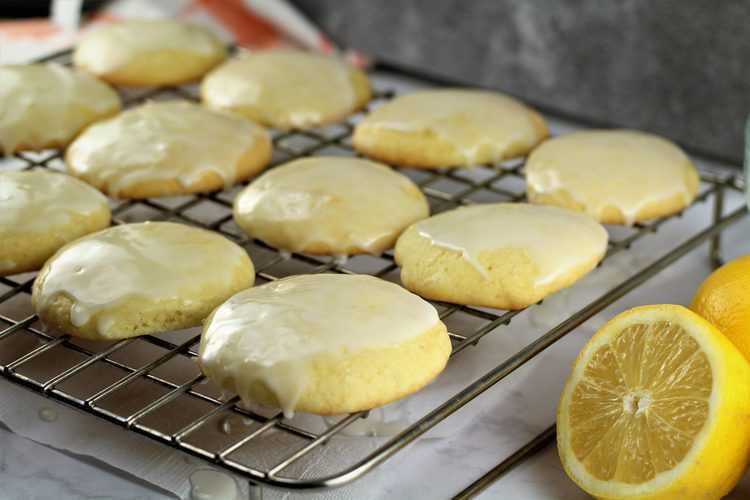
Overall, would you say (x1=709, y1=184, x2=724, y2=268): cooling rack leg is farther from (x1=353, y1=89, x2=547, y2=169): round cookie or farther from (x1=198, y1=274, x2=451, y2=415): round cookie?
(x1=198, y1=274, x2=451, y2=415): round cookie

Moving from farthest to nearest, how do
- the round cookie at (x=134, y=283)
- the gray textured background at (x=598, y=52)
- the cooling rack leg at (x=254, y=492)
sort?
1. the gray textured background at (x=598, y=52)
2. the round cookie at (x=134, y=283)
3. the cooling rack leg at (x=254, y=492)

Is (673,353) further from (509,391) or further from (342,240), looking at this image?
(342,240)

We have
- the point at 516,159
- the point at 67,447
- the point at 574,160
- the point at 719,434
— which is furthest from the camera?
the point at 516,159

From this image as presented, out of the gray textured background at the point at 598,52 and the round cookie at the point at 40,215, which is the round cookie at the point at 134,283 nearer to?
the round cookie at the point at 40,215

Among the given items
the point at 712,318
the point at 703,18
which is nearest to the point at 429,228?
the point at 712,318

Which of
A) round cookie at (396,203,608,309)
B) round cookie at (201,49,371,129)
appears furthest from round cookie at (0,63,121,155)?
round cookie at (396,203,608,309)

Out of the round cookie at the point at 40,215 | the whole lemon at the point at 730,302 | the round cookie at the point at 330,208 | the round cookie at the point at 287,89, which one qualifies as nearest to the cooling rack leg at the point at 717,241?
the whole lemon at the point at 730,302

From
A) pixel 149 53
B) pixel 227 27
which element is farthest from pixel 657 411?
pixel 227 27
